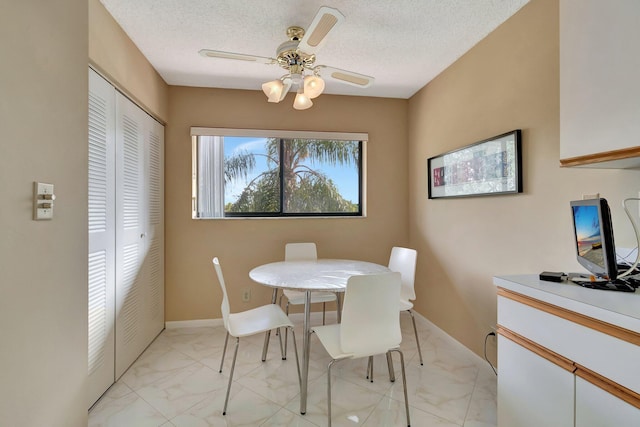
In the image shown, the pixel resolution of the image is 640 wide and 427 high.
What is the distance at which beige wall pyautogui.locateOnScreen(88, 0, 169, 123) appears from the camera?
1712 mm

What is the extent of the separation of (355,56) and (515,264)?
1.92 metres

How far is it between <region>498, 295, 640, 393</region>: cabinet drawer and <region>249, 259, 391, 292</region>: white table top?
0.86m

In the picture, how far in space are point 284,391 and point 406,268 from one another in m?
1.30

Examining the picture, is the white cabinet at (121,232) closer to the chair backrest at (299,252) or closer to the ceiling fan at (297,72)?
the ceiling fan at (297,72)

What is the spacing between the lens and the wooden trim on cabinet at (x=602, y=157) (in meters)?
1.07

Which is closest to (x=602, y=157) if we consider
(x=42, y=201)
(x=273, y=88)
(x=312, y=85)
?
(x=312, y=85)

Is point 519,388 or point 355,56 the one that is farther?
point 355,56

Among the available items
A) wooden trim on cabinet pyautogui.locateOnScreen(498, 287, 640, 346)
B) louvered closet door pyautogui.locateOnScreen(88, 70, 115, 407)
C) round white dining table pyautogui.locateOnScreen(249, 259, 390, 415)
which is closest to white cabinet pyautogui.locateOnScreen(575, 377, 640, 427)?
wooden trim on cabinet pyautogui.locateOnScreen(498, 287, 640, 346)

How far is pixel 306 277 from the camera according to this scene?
1993 millimetres

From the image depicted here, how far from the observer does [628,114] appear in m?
1.08

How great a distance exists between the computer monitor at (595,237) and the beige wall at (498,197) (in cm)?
27

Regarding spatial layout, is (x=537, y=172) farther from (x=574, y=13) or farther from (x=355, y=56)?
(x=355, y=56)

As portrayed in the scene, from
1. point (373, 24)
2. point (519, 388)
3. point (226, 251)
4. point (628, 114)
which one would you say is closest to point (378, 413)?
point (519, 388)

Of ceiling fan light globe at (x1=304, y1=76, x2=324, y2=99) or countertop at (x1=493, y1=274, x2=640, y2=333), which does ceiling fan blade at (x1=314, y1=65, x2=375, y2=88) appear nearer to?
ceiling fan light globe at (x1=304, y1=76, x2=324, y2=99)
